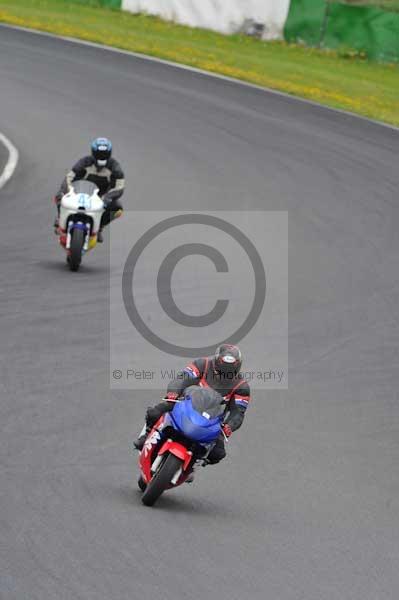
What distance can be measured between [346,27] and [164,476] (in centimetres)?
3248

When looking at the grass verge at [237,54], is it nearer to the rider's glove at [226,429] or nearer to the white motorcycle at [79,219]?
the white motorcycle at [79,219]

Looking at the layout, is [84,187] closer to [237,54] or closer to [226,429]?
[226,429]

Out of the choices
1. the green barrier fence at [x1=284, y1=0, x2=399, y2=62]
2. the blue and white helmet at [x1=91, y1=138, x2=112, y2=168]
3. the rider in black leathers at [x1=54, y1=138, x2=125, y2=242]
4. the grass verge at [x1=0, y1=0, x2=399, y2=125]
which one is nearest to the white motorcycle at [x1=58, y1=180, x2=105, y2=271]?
the rider in black leathers at [x1=54, y1=138, x2=125, y2=242]

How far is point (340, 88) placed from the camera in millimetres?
36562

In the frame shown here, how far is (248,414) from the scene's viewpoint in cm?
Result: 1374

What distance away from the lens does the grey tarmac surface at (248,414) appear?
9.15 m

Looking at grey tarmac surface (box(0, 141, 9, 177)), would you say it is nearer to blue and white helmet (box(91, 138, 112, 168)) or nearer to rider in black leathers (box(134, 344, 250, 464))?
blue and white helmet (box(91, 138, 112, 168))

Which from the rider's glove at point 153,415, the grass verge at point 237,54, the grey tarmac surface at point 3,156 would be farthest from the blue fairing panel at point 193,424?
the grass verge at point 237,54

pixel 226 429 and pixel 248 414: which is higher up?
pixel 226 429

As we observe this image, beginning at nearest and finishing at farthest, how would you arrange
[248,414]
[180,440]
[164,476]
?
[164,476] → [180,440] → [248,414]

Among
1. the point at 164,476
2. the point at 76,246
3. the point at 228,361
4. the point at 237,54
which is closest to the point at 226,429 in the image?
the point at 228,361

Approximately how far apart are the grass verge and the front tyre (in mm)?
16355

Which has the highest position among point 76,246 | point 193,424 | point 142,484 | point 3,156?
point 193,424

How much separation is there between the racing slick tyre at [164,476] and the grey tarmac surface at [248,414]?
0.19 meters
